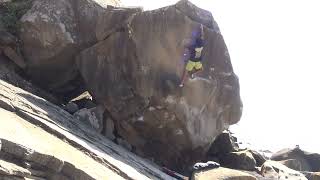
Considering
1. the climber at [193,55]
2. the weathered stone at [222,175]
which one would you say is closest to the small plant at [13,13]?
the climber at [193,55]

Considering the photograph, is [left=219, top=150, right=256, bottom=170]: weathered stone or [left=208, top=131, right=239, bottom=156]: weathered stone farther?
[left=208, top=131, right=239, bottom=156]: weathered stone

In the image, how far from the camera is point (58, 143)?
12250mm

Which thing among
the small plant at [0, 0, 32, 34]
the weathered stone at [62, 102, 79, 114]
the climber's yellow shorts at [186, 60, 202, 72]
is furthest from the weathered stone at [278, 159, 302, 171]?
the small plant at [0, 0, 32, 34]

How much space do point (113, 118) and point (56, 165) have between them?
8617 millimetres

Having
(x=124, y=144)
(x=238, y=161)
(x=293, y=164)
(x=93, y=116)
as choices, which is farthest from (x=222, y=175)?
(x=293, y=164)

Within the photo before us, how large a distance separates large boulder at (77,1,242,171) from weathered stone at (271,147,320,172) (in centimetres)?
1171

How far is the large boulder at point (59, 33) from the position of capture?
19047 mm

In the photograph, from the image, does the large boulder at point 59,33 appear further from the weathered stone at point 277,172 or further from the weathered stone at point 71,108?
the weathered stone at point 277,172

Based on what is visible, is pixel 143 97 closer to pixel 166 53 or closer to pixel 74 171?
pixel 166 53

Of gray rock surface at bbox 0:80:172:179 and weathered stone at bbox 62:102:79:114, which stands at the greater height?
gray rock surface at bbox 0:80:172:179

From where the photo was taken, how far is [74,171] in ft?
35.3

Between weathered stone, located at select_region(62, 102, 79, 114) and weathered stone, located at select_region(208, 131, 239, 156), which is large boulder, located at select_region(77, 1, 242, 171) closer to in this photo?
weathered stone, located at select_region(62, 102, 79, 114)

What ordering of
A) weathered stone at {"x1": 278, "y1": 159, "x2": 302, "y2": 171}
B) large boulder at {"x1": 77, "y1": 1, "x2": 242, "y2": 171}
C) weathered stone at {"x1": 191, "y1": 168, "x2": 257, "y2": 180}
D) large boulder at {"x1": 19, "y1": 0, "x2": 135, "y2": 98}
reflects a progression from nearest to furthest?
weathered stone at {"x1": 191, "y1": 168, "x2": 257, "y2": 180}, large boulder at {"x1": 77, "y1": 1, "x2": 242, "y2": 171}, large boulder at {"x1": 19, "y1": 0, "x2": 135, "y2": 98}, weathered stone at {"x1": 278, "y1": 159, "x2": 302, "y2": 171}

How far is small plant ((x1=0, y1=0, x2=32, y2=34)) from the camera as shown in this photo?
19.3 metres
